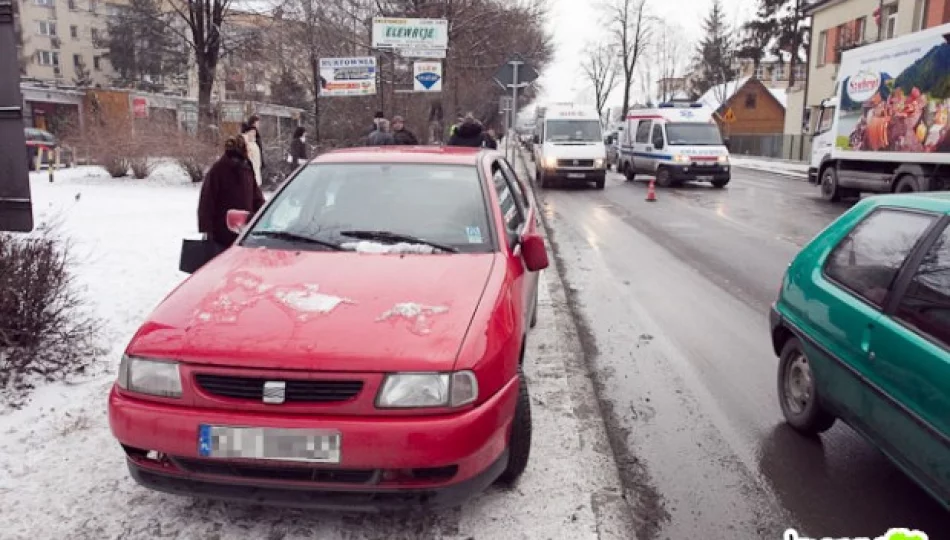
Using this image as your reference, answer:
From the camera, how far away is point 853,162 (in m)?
17.2

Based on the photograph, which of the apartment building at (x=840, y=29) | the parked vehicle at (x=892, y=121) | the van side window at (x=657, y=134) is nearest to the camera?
the parked vehicle at (x=892, y=121)

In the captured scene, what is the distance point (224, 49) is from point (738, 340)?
2789cm

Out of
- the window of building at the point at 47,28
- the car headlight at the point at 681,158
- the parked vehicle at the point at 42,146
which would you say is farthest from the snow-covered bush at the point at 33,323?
the window of building at the point at 47,28

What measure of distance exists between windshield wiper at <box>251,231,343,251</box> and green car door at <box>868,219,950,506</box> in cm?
273

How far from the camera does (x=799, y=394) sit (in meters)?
4.26

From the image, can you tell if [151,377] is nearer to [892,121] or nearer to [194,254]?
[194,254]

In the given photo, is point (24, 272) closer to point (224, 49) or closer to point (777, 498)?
point (777, 498)

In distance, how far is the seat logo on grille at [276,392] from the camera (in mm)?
2738

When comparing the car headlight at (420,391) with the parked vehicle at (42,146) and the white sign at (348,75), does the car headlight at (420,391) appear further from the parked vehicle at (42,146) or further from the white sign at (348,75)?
the parked vehicle at (42,146)

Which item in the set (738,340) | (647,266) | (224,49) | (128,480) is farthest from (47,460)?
(224,49)

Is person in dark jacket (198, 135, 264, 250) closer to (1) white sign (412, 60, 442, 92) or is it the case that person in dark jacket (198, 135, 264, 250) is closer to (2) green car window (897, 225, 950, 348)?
(2) green car window (897, 225, 950, 348)

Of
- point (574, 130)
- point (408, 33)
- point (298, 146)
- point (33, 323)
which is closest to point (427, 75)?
point (408, 33)

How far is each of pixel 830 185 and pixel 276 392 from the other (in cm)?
1867

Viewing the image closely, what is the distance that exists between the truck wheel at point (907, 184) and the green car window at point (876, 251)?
12.4m
